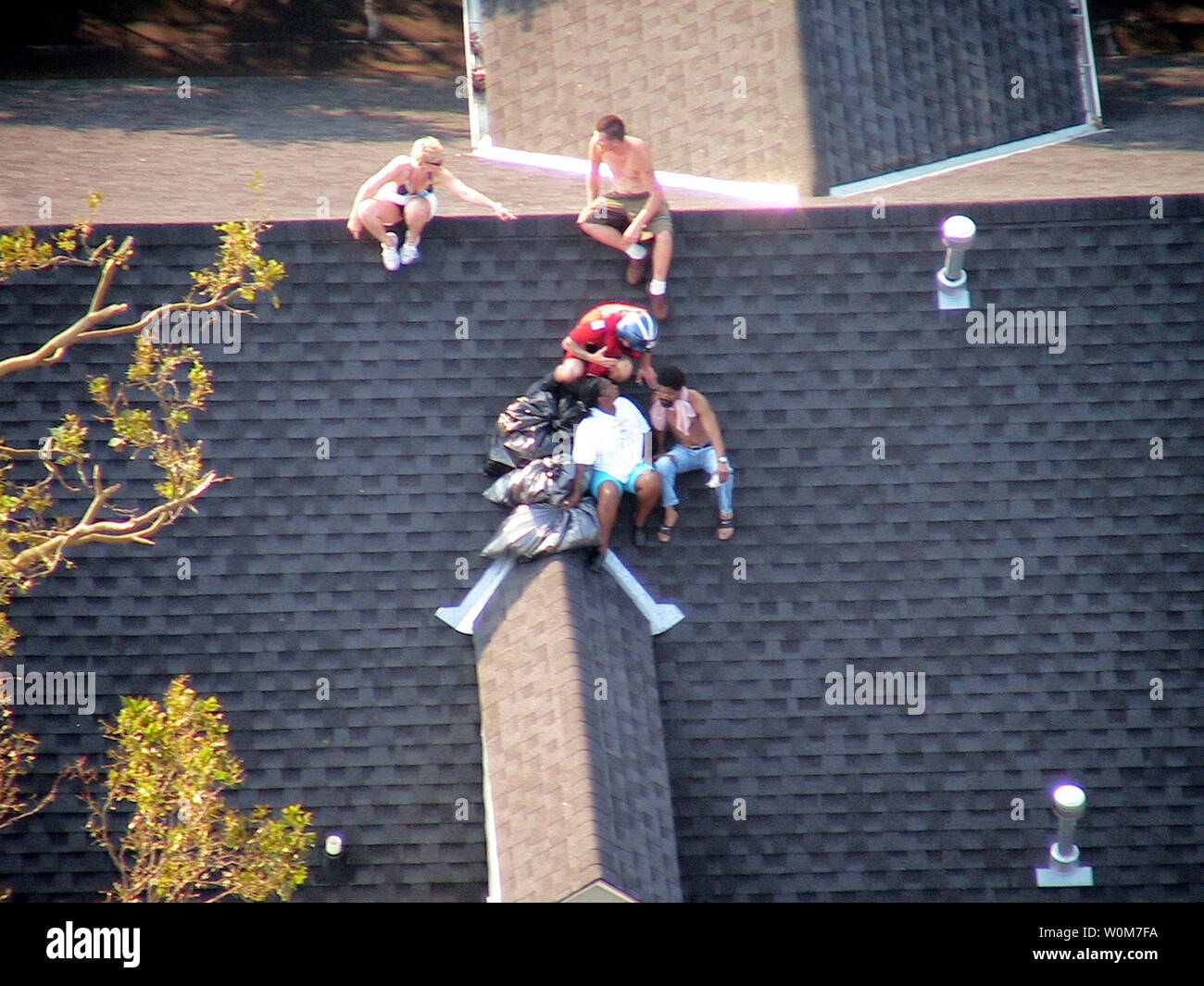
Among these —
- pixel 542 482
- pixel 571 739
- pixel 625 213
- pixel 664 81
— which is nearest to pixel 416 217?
pixel 625 213

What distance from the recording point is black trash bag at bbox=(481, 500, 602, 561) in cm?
1154

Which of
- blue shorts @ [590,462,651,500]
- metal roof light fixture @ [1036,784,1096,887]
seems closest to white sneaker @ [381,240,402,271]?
blue shorts @ [590,462,651,500]

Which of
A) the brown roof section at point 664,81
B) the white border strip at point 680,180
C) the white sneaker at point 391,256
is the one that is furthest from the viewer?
the brown roof section at point 664,81

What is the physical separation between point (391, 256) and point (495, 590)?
9.39 feet

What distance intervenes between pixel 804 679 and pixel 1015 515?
217cm

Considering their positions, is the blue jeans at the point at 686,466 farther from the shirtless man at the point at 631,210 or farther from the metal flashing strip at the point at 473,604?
the metal flashing strip at the point at 473,604

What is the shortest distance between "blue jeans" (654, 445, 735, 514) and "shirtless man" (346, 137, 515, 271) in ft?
7.93

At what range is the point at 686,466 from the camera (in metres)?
12.1

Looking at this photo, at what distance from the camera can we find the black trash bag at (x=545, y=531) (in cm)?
1154

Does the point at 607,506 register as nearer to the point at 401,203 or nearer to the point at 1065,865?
the point at 401,203

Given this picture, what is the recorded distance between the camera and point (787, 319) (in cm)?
1253

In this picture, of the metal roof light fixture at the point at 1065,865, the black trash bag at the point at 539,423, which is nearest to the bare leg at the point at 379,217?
the black trash bag at the point at 539,423

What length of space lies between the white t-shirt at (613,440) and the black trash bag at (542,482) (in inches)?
5.8

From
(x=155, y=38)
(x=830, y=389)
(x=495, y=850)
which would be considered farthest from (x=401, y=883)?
(x=155, y=38)
